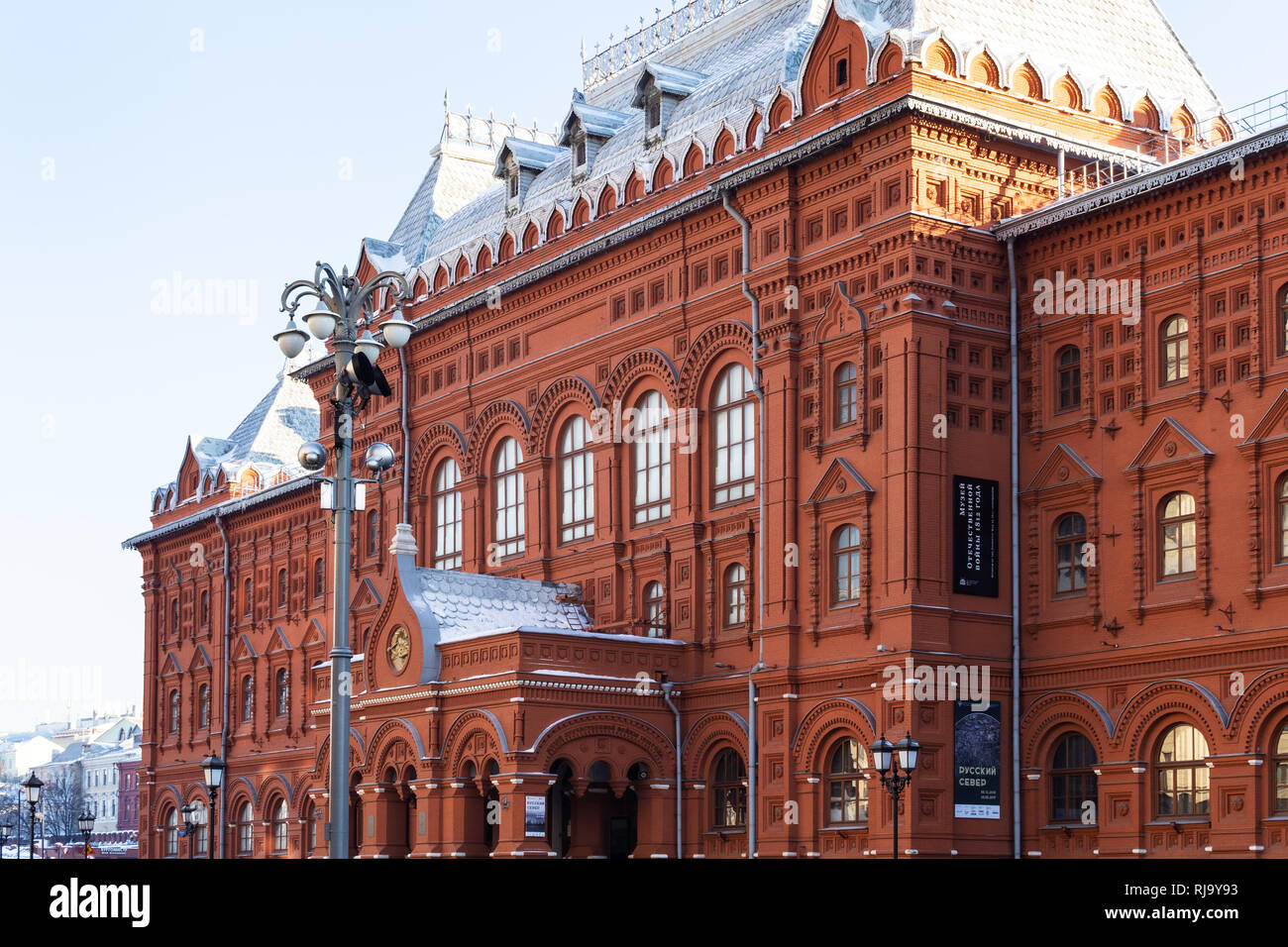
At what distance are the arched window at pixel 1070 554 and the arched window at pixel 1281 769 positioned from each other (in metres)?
4.40

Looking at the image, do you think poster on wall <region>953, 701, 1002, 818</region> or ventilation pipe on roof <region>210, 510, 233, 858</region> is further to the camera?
ventilation pipe on roof <region>210, 510, 233, 858</region>

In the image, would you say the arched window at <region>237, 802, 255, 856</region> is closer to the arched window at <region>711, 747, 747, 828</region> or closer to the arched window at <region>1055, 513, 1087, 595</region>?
the arched window at <region>711, 747, 747, 828</region>

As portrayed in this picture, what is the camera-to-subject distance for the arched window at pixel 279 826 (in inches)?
2180

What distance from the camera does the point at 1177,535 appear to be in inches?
1188

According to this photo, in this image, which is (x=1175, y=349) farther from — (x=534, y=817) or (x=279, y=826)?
(x=279, y=826)

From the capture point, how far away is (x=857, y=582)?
1315 inches

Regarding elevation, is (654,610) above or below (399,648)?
above

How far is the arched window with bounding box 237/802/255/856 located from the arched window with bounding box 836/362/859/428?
29624 mm

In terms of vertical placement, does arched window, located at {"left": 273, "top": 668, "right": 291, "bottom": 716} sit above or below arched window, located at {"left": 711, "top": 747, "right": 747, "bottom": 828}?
above

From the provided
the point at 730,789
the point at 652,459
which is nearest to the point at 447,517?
the point at 652,459

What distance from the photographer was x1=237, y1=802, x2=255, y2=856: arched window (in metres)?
57.1

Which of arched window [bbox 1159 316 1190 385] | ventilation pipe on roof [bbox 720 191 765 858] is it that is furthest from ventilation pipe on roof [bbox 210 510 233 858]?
arched window [bbox 1159 316 1190 385]

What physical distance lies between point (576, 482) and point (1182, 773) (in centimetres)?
1573

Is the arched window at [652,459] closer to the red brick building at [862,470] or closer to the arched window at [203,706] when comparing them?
the red brick building at [862,470]
